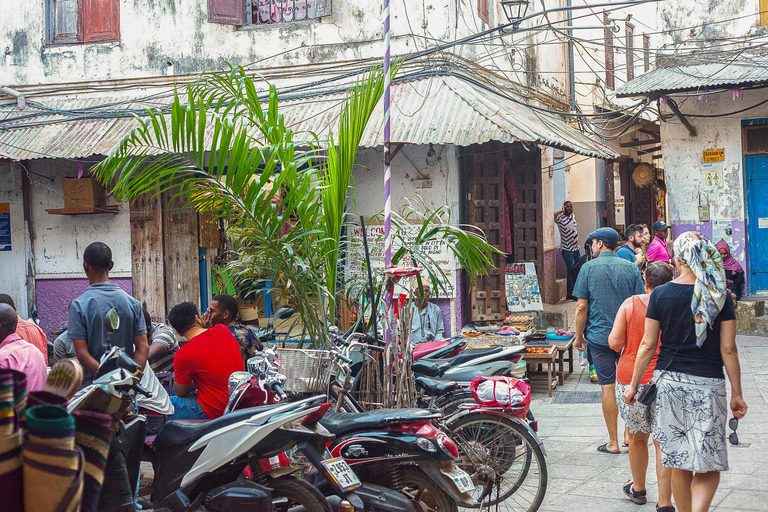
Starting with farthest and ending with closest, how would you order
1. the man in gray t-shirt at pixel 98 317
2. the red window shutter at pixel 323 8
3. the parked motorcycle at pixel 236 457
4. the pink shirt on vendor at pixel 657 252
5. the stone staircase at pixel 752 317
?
the stone staircase at pixel 752 317
the red window shutter at pixel 323 8
the pink shirt on vendor at pixel 657 252
the man in gray t-shirt at pixel 98 317
the parked motorcycle at pixel 236 457

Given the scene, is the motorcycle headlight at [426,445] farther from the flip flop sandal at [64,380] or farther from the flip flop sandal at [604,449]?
the flip flop sandal at [604,449]

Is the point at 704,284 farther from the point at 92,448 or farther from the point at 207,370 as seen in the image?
the point at 92,448

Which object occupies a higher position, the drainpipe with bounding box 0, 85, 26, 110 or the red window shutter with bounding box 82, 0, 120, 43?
the red window shutter with bounding box 82, 0, 120, 43

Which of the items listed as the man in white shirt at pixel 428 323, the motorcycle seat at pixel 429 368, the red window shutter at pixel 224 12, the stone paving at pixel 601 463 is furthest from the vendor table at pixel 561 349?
the red window shutter at pixel 224 12

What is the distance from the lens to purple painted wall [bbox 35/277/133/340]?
38.3ft

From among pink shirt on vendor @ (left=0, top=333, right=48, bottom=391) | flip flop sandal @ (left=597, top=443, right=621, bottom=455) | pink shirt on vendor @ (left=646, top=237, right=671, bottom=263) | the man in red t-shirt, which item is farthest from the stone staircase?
pink shirt on vendor @ (left=0, top=333, right=48, bottom=391)

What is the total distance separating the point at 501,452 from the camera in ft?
16.0

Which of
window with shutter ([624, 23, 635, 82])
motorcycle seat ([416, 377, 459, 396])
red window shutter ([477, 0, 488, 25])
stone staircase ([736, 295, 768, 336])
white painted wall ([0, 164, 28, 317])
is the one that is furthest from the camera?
window with shutter ([624, 23, 635, 82])

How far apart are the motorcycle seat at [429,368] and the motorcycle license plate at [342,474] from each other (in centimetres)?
162

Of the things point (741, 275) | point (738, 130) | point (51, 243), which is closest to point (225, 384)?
point (51, 243)

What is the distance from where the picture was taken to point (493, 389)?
15.9ft

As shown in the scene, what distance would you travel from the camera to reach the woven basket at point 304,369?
15.3 feet

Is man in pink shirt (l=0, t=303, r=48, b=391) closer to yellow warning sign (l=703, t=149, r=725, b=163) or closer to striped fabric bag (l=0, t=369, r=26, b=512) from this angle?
striped fabric bag (l=0, t=369, r=26, b=512)

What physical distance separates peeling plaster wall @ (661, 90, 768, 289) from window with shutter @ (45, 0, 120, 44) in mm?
9075
